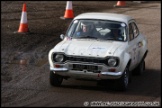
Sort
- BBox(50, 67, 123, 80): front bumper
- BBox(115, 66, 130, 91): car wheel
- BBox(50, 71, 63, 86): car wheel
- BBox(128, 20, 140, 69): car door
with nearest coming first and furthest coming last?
BBox(50, 67, 123, 80): front bumper → BBox(115, 66, 130, 91): car wheel → BBox(50, 71, 63, 86): car wheel → BBox(128, 20, 140, 69): car door

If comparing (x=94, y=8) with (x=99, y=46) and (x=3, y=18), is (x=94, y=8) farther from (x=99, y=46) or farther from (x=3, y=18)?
(x=99, y=46)

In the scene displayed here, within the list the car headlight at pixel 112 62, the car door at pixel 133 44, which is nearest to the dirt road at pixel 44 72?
the car door at pixel 133 44

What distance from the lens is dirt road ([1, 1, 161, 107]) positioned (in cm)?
874

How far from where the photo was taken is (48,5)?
21672 mm

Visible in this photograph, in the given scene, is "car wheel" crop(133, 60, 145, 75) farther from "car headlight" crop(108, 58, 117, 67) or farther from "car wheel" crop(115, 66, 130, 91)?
"car headlight" crop(108, 58, 117, 67)

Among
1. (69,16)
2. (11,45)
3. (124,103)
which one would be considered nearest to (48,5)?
(69,16)

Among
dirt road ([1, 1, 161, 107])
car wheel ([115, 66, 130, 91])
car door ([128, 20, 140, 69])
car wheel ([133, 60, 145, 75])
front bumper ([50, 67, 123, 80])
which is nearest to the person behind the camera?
dirt road ([1, 1, 161, 107])

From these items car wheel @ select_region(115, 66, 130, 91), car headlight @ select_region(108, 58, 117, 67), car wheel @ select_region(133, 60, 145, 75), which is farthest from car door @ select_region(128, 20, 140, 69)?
car headlight @ select_region(108, 58, 117, 67)

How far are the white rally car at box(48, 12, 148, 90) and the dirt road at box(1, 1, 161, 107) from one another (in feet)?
1.16

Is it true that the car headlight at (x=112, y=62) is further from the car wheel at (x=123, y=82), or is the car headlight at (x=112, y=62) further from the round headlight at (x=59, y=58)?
the round headlight at (x=59, y=58)

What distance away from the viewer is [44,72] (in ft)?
35.7

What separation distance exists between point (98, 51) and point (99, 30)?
102 cm

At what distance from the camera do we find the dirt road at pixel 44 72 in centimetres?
A: 874

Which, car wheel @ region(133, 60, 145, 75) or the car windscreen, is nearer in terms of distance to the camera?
the car windscreen
